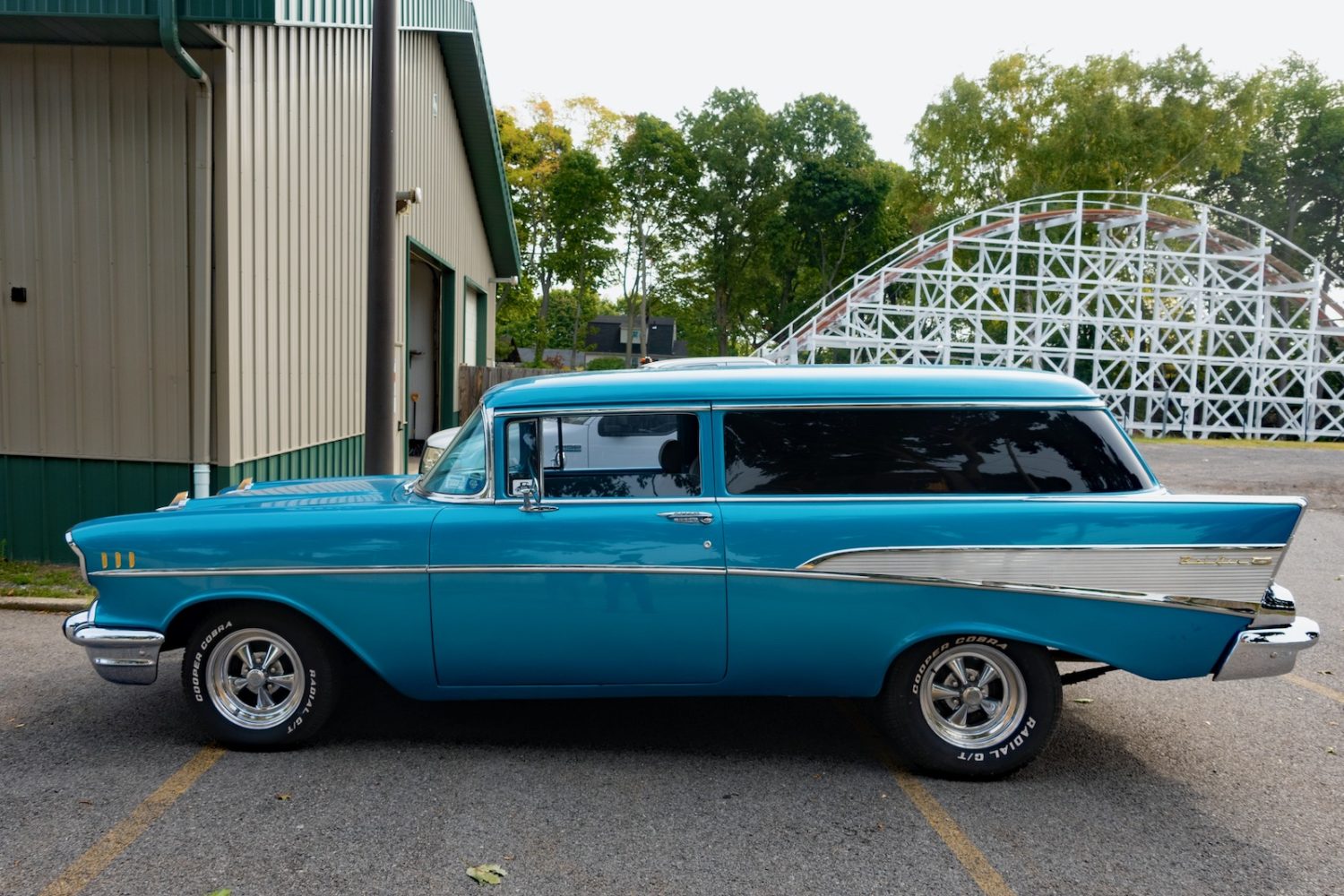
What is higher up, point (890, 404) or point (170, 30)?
point (170, 30)

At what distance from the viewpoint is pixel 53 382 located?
8.20 meters

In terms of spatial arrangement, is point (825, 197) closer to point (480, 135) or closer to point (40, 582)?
point (480, 135)

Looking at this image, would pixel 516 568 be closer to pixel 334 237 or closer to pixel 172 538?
pixel 172 538

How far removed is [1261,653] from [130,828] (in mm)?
4688

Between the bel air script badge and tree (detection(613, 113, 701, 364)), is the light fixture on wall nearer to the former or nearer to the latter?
the bel air script badge

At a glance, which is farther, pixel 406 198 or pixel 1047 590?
pixel 406 198

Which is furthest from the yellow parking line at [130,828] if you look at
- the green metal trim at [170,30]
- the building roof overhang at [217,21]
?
the building roof overhang at [217,21]

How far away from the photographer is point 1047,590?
14.5ft

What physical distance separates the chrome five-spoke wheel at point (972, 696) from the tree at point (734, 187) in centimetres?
4917

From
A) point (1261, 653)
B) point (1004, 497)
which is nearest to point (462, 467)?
point (1004, 497)

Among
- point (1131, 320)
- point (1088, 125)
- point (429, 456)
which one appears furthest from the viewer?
point (1088, 125)

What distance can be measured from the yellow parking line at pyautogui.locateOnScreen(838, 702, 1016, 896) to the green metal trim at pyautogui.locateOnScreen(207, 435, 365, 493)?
17.2ft

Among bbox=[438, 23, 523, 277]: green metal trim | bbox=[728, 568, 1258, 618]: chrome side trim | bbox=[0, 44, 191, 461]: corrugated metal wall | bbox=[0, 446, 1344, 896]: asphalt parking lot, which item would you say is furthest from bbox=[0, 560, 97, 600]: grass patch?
bbox=[438, 23, 523, 277]: green metal trim

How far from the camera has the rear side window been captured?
458 cm
